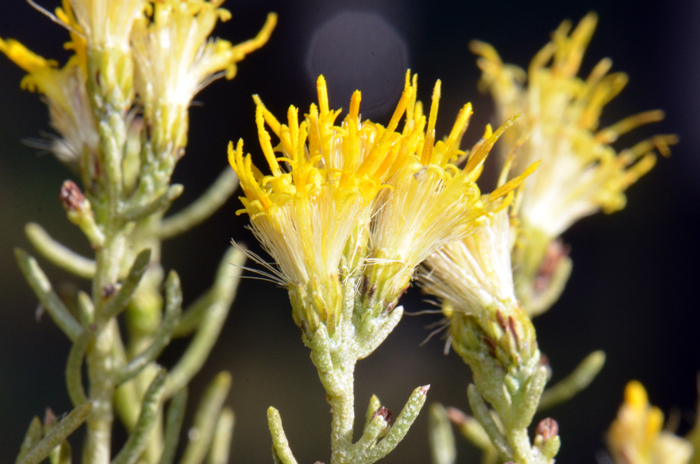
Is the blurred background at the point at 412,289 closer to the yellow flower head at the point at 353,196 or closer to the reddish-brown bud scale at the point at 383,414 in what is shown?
the yellow flower head at the point at 353,196

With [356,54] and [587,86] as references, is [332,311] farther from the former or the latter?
[356,54]

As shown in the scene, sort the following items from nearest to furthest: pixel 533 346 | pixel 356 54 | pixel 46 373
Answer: pixel 533 346 → pixel 46 373 → pixel 356 54

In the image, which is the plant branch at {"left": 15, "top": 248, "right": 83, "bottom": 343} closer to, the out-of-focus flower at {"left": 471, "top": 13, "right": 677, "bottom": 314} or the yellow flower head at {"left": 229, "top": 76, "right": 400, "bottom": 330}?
the yellow flower head at {"left": 229, "top": 76, "right": 400, "bottom": 330}

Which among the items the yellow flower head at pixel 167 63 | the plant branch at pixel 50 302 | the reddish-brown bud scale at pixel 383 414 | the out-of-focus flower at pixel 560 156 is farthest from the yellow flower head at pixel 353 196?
the out-of-focus flower at pixel 560 156

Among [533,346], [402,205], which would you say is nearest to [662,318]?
[533,346]

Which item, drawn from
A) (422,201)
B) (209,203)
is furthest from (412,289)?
(422,201)
